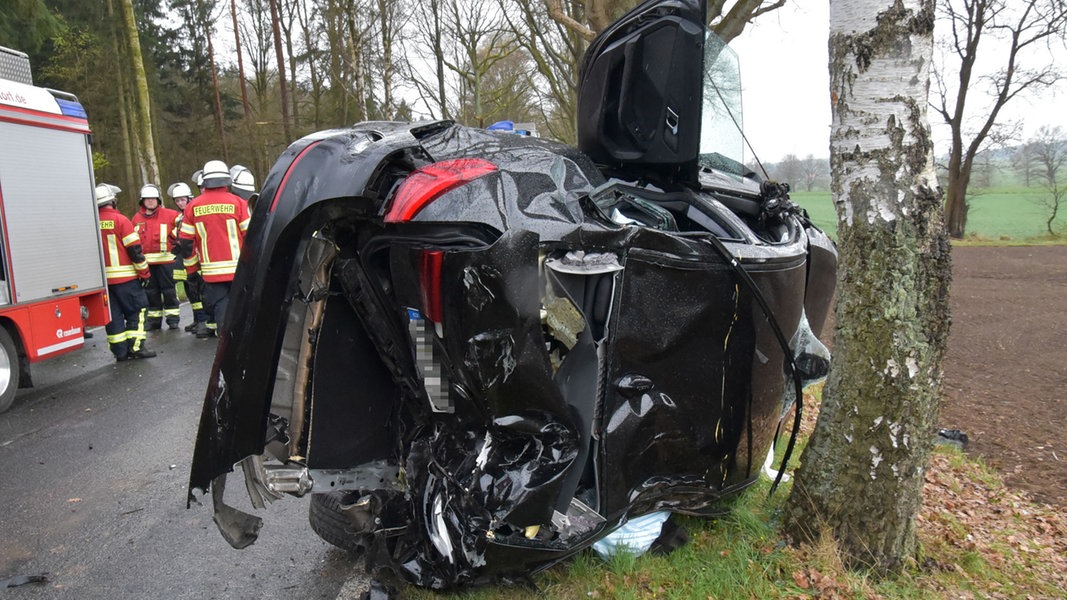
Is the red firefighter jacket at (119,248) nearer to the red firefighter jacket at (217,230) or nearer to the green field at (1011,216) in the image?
the red firefighter jacket at (217,230)

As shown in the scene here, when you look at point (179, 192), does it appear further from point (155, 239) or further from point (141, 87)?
point (141, 87)

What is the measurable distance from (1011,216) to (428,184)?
122 feet

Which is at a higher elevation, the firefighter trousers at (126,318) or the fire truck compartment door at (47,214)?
A: the fire truck compartment door at (47,214)

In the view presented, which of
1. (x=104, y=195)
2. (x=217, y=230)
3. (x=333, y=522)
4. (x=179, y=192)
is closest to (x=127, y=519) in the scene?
(x=333, y=522)

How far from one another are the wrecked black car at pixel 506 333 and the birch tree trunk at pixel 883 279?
26 cm

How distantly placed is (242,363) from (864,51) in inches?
92.8

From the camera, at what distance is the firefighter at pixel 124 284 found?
24.5 ft

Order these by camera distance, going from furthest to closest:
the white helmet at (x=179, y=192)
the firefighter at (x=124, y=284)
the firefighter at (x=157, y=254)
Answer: the white helmet at (x=179, y=192) < the firefighter at (x=157, y=254) < the firefighter at (x=124, y=284)

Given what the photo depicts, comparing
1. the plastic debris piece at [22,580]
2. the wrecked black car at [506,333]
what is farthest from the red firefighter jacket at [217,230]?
the wrecked black car at [506,333]

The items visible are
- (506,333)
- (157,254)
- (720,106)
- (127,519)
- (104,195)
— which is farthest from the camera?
(157,254)

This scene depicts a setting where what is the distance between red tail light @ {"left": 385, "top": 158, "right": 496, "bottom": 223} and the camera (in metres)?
2.04

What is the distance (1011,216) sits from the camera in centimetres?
3181

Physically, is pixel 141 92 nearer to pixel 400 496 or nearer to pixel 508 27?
pixel 508 27

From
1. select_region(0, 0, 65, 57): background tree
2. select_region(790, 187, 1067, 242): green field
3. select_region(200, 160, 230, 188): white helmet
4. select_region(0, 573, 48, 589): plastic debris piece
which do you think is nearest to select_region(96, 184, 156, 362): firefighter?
select_region(200, 160, 230, 188): white helmet
